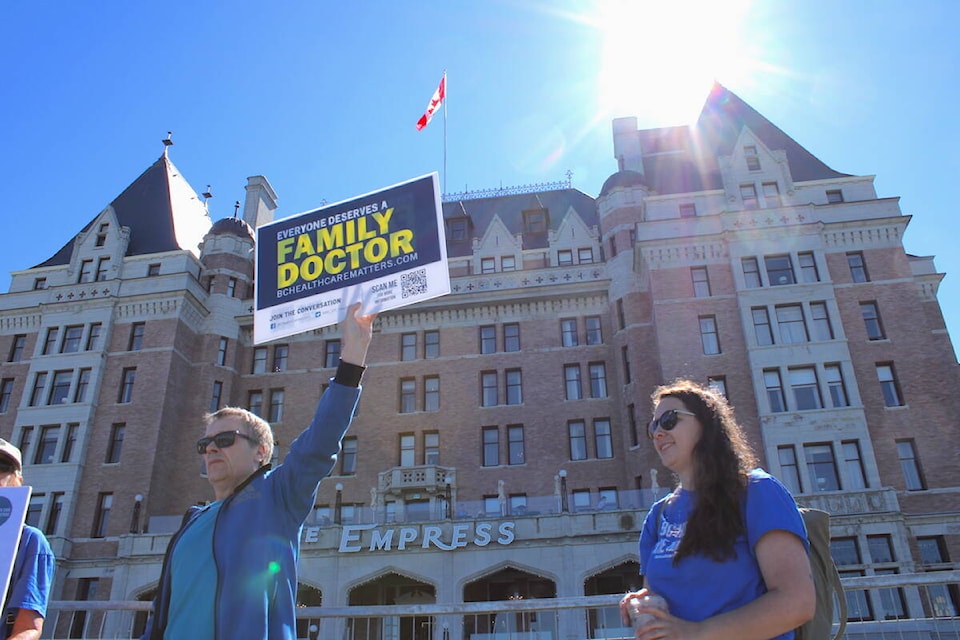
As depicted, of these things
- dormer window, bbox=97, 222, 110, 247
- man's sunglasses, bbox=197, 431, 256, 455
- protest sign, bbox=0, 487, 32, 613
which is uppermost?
dormer window, bbox=97, 222, 110, 247

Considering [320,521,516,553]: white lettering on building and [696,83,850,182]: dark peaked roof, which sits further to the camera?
[696,83,850,182]: dark peaked roof

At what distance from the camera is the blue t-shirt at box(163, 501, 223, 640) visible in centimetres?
325

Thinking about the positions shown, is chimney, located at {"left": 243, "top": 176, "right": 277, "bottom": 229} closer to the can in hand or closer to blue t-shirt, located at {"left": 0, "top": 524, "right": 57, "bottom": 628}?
blue t-shirt, located at {"left": 0, "top": 524, "right": 57, "bottom": 628}

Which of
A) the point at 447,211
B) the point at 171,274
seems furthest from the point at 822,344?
the point at 171,274

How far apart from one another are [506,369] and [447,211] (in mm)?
14112

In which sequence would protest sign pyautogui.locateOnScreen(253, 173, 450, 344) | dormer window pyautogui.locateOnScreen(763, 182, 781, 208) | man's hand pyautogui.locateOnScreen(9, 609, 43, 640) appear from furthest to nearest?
1. dormer window pyautogui.locateOnScreen(763, 182, 781, 208)
2. protest sign pyautogui.locateOnScreen(253, 173, 450, 344)
3. man's hand pyautogui.locateOnScreen(9, 609, 43, 640)

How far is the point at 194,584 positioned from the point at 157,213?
42868 millimetres

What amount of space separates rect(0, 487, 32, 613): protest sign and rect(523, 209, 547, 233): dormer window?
38.4 m

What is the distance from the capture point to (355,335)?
4.05 meters

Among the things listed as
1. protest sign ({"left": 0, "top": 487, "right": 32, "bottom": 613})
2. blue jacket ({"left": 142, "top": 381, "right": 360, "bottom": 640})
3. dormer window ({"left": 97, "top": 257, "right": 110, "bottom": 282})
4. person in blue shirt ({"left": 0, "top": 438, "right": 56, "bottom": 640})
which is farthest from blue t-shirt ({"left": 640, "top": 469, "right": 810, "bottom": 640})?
dormer window ({"left": 97, "top": 257, "right": 110, "bottom": 282})

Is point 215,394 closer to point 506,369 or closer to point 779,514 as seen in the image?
point 506,369

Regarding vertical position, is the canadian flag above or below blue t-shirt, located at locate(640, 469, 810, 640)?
above

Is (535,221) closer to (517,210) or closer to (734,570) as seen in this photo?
(517,210)

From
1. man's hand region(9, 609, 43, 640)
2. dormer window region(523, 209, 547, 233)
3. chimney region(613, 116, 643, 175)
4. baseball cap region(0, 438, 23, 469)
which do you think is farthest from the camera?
dormer window region(523, 209, 547, 233)
